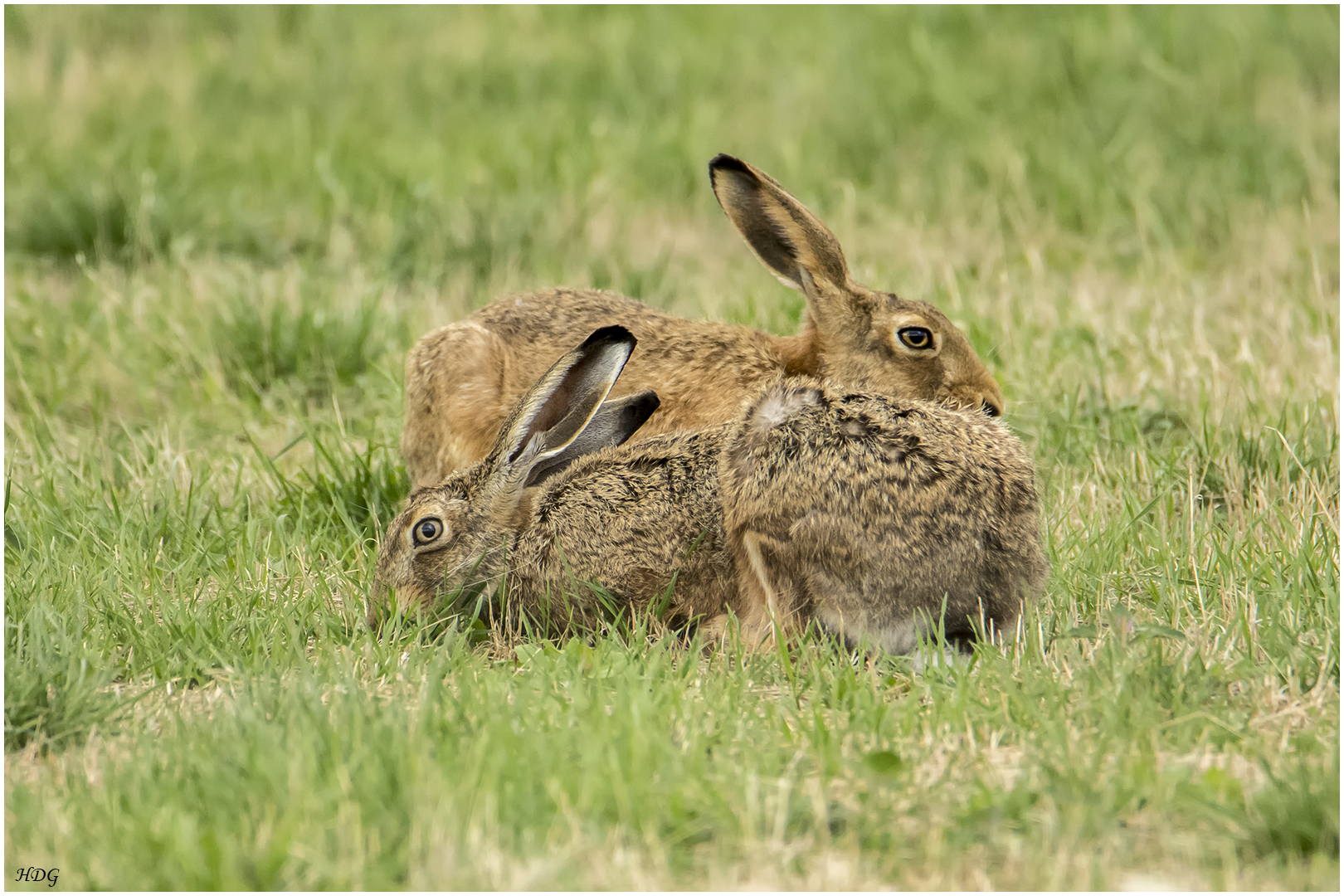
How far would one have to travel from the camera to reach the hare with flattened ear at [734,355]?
219 inches

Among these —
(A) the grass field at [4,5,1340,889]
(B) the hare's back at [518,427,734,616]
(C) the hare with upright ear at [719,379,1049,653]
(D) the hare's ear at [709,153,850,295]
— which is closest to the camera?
(A) the grass field at [4,5,1340,889]

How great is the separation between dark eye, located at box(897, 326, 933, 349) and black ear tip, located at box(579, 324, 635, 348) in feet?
3.82

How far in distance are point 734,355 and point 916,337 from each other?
2.24 feet

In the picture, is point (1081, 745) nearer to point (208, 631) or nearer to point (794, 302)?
point (208, 631)

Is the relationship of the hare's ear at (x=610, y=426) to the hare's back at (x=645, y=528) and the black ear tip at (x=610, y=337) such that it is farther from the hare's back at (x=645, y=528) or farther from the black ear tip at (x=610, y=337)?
the black ear tip at (x=610, y=337)

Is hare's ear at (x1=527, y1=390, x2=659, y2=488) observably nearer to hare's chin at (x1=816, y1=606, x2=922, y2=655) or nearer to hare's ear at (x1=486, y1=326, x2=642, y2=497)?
hare's ear at (x1=486, y1=326, x2=642, y2=497)

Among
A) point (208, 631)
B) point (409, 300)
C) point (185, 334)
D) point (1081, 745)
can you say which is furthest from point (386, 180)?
point (1081, 745)

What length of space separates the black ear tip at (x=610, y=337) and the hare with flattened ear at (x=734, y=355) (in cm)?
73

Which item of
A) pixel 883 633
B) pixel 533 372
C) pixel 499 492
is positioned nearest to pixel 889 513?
pixel 883 633

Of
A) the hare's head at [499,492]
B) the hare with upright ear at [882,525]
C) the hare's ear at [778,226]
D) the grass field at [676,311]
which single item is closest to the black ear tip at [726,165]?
the hare's ear at [778,226]

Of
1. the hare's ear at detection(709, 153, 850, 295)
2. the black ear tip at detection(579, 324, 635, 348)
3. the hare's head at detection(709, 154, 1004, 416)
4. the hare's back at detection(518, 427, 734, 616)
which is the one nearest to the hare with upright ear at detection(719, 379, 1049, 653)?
the hare's back at detection(518, 427, 734, 616)

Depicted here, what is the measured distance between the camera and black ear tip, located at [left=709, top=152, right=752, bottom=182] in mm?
5492

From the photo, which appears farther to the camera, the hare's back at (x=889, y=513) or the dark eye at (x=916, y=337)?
the dark eye at (x=916, y=337)

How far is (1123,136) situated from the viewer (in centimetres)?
1002
